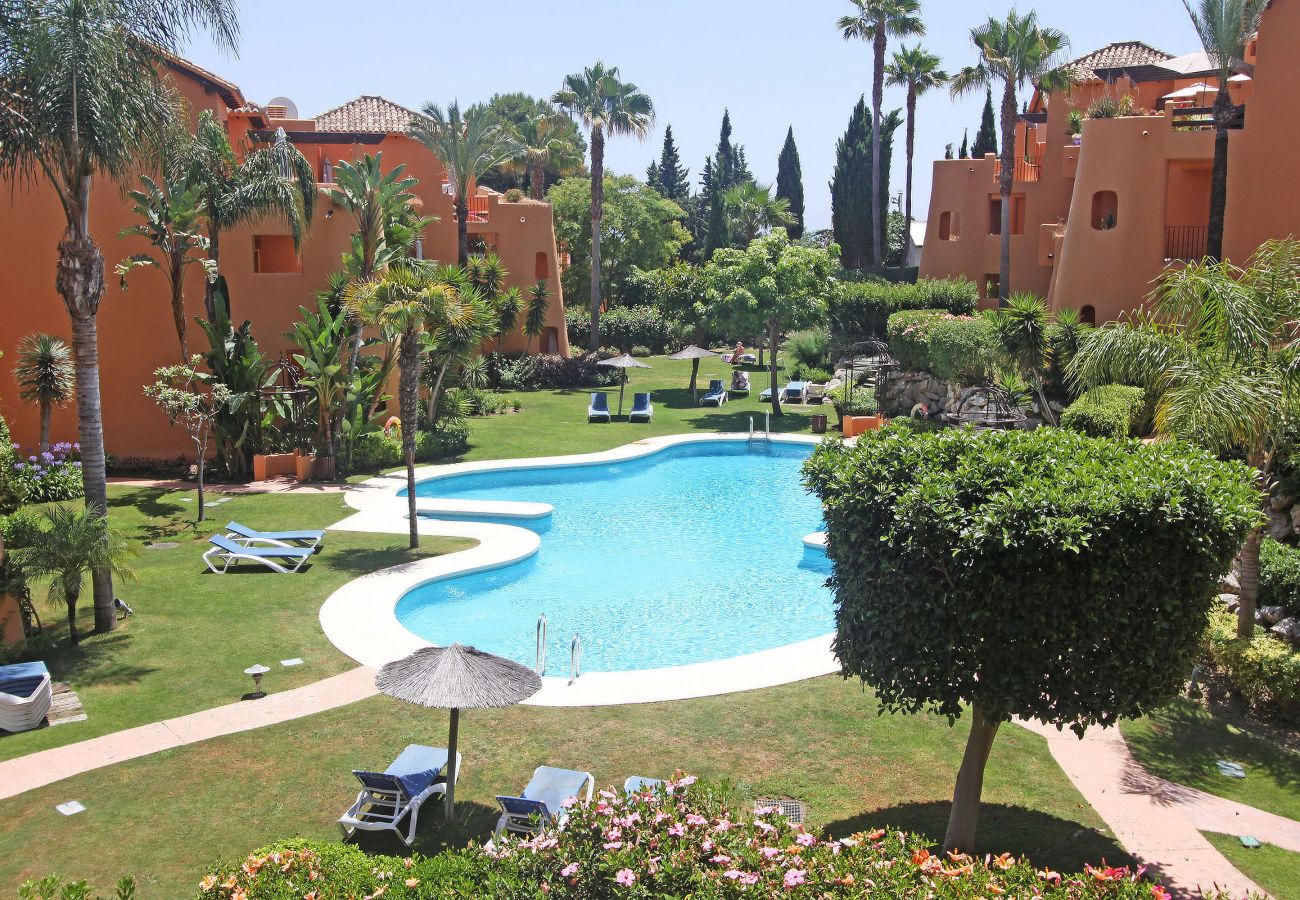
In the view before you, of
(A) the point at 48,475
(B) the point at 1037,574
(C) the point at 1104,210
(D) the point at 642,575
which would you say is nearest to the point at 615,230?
(C) the point at 1104,210

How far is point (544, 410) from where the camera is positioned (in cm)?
3484

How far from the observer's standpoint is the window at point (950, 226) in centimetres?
3872

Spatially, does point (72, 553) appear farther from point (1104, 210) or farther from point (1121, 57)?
point (1121, 57)

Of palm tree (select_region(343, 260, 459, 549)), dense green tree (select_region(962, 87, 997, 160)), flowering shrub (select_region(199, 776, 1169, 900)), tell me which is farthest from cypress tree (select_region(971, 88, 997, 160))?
flowering shrub (select_region(199, 776, 1169, 900))

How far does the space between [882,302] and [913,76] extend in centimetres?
1732

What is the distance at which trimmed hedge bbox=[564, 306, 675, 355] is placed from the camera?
46.2 m

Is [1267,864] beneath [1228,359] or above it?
beneath

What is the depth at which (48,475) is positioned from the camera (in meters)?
21.8

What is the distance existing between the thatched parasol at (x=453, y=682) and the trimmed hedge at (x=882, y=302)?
27187 mm

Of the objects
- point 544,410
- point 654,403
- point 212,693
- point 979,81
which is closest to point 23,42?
point 212,693

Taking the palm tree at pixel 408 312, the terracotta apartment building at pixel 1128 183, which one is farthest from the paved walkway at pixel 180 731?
the terracotta apartment building at pixel 1128 183

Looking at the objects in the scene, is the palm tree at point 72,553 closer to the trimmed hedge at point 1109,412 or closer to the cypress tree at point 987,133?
the trimmed hedge at point 1109,412

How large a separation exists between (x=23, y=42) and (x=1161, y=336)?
14.6 metres

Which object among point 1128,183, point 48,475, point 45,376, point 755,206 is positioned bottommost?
point 48,475
